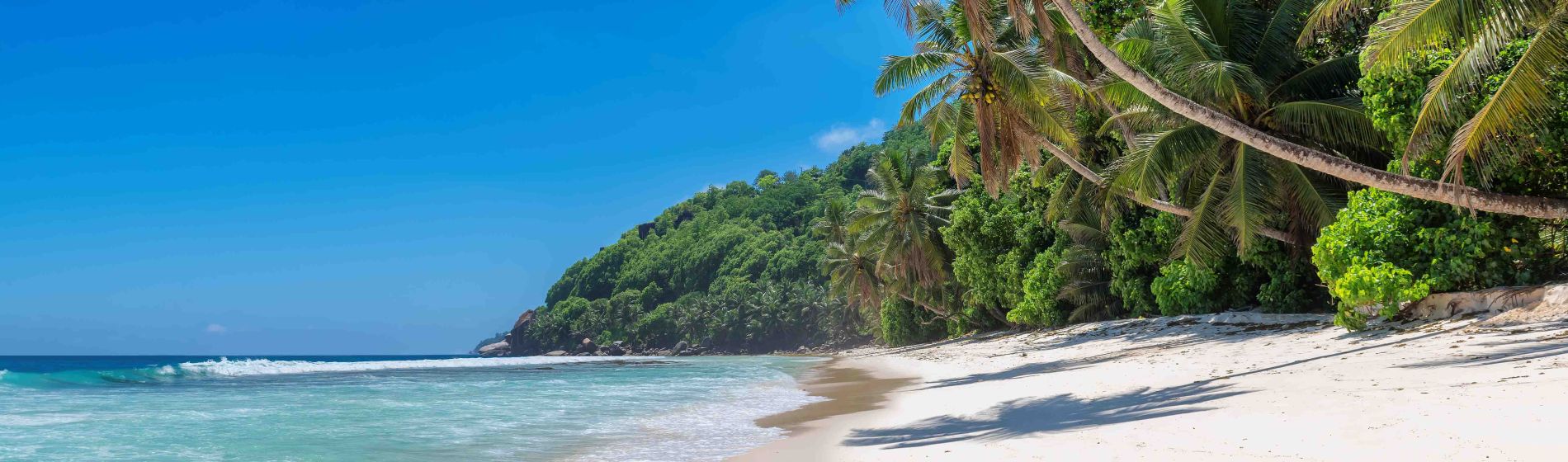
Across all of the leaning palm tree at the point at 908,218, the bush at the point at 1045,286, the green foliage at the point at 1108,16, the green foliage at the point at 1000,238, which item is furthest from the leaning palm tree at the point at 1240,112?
the leaning palm tree at the point at 908,218

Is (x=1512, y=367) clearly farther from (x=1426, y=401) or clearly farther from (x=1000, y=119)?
(x=1000, y=119)

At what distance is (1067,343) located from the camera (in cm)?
1898

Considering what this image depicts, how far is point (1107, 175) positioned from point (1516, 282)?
6.83m

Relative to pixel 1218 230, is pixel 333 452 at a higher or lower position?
lower

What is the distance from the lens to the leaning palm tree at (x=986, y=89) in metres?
13.8

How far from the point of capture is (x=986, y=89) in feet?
46.2

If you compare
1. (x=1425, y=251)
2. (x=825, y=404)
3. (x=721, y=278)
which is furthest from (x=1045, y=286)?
(x=721, y=278)

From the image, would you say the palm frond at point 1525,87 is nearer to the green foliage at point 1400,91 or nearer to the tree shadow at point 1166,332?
the green foliage at point 1400,91

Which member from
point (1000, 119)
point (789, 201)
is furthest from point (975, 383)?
point (789, 201)

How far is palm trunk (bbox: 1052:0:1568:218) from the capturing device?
8.92 m

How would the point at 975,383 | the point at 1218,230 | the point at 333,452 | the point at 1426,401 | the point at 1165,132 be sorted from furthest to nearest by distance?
the point at 1218,230 → the point at 1165,132 → the point at 975,383 → the point at 333,452 → the point at 1426,401

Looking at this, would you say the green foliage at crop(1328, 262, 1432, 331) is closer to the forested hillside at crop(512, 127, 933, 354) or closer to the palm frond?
the palm frond

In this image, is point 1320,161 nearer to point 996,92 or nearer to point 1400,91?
point 1400,91

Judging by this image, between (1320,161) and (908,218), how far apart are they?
926 inches
